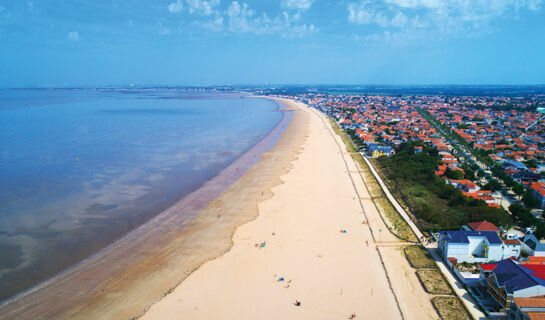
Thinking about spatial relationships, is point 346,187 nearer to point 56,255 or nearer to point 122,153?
point 56,255

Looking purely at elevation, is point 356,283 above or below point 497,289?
below

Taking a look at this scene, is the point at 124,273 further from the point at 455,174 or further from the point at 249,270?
the point at 455,174

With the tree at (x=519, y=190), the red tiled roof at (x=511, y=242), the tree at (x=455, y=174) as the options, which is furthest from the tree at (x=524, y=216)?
the tree at (x=455, y=174)

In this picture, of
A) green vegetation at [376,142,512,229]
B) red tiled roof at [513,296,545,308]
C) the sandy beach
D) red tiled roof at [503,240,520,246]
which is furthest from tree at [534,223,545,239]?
red tiled roof at [513,296,545,308]

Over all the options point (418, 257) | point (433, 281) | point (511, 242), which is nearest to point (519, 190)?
point (511, 242)

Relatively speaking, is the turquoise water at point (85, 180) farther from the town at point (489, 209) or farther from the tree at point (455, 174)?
the tree at point (455, 174)

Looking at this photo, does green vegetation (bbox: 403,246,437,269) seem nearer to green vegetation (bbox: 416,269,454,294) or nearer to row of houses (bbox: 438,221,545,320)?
green vegetation (bbox: 416,269,454,294)

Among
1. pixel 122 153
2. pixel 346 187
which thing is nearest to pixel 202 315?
pixel 346 187
